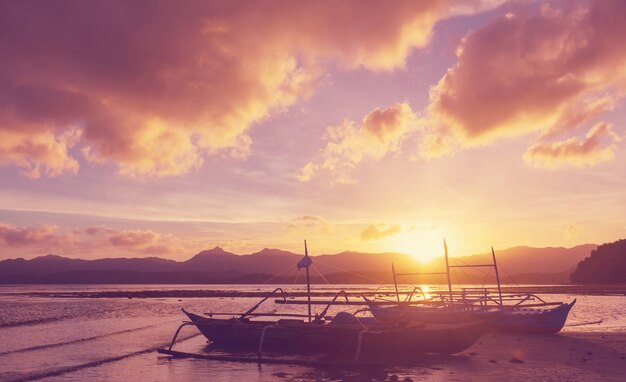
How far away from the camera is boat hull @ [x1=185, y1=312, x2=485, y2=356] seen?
24078 mm

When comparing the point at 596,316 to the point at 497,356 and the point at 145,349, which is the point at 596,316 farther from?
the point at 145,349

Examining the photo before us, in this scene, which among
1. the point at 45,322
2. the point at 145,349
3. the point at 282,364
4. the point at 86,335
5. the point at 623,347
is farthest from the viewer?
the point at 45,322

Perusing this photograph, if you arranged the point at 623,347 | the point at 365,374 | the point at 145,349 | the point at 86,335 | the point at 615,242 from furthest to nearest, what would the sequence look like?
the point at 615,242
the point at 86,335
the point at 145,349
the point at 623,347
the point at 365,374

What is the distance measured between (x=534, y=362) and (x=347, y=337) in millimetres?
8993

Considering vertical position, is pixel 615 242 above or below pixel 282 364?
above

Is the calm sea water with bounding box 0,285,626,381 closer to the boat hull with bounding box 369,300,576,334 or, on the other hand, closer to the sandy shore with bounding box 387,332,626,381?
the sandy shore with bounding box 387,332,626,381

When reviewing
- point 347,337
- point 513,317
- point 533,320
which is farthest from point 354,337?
point 533,320

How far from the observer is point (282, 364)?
77.6 ft

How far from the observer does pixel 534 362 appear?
Answer: 2258cm

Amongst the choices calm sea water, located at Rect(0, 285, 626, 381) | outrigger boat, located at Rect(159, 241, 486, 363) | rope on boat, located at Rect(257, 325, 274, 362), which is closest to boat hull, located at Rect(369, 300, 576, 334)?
calm sea water, located at Rect(0, 285, 626, 381)

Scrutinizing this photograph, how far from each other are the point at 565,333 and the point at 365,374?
69.8ft

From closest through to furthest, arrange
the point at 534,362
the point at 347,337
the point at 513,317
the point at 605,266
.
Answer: the point at 534,362
the point at 347,337
the point at 513,317
the point at 605,266

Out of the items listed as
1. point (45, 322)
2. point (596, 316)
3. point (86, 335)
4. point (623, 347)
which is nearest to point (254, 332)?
point (86, 335)

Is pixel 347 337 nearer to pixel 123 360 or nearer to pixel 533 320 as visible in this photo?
pixel 123 360
